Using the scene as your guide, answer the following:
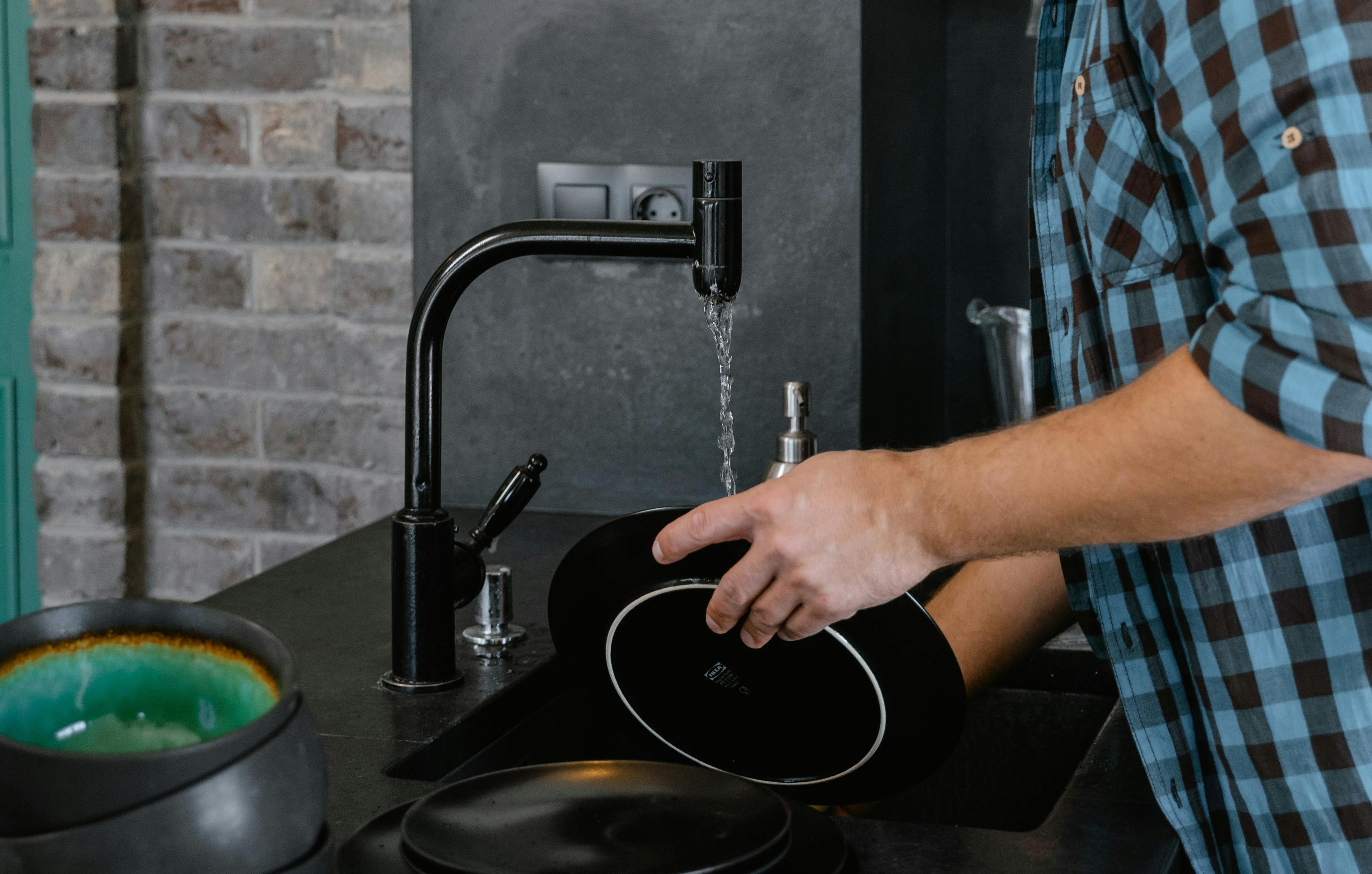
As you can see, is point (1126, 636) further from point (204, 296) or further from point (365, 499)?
point (204, 296)

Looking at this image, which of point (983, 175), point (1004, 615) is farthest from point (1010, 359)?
point (1004, 615)

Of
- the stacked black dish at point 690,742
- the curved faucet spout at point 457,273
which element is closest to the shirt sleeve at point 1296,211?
the stacked black dish at point 690,742

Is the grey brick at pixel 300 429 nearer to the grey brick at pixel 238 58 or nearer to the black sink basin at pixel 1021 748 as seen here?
the grey brick at pixel 238 58

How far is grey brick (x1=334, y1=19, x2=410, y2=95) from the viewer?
1.69m

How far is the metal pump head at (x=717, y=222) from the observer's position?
2.99 feet

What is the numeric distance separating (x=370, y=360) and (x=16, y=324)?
1.78 ft

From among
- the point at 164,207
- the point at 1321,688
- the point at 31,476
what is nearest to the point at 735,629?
the point at 1321,688

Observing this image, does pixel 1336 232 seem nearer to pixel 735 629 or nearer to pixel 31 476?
pixel 735 629

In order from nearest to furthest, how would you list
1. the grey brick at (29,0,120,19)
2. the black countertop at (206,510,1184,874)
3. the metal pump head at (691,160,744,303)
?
the black countertop at (206,510,1184,874)
the metal pump head at (691,160,744,303)
the grey brick at (29,0,120,19)

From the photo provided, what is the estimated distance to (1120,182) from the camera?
2.73 ft

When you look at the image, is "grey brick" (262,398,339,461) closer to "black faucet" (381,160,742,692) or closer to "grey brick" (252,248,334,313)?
"grey brick" (252,248,334,313)

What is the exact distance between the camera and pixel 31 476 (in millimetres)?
1982

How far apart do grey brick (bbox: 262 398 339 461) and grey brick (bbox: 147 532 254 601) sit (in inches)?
5.5

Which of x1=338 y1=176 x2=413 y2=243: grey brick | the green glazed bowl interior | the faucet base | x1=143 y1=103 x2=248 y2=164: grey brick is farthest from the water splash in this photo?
x1=143 y1=103 x2=248 y2=164: grey brick
